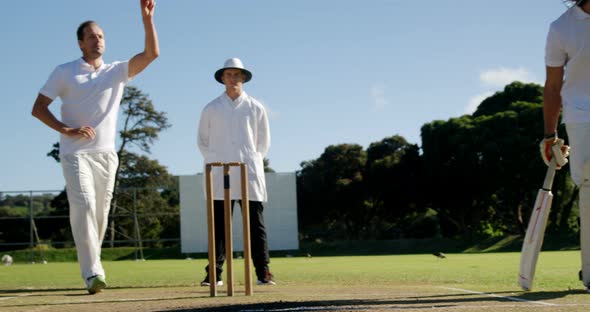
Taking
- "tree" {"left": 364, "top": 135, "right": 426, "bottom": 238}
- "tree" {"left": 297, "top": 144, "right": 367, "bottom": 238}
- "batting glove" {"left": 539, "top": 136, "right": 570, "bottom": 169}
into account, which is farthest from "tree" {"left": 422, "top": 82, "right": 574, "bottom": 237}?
"batting glove" {"left": 539, "top": 136, "right": 570, "bottom": 169}

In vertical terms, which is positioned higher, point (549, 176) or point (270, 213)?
point (270, 213)

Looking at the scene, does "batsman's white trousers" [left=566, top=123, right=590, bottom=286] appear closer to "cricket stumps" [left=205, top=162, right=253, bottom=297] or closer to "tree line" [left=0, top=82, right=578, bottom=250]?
"cricket stumps" [left=205, top=162, right=253, bottom=297]

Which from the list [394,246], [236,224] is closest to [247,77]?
[236,224]

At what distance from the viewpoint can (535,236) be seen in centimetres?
500

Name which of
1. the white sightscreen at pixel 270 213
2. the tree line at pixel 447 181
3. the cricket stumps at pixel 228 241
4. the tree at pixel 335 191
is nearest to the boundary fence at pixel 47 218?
the white sightscreen at pixel 270 213

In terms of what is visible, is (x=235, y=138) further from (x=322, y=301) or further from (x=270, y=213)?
(x=270, y=213)

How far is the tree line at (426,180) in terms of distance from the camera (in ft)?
115

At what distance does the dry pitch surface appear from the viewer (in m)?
4.17

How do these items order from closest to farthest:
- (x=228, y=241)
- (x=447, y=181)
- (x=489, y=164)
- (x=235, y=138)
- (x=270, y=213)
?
(x=228, y=241) → (x=235, y=138) → (x=270, y=213) → (x=489, y=164) → (x=447, y=181)

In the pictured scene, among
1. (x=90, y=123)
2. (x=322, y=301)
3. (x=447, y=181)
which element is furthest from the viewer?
(x=447, y=181)

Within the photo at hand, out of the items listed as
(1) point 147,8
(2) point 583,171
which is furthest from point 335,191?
(2) point 583,171

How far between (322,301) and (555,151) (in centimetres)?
186

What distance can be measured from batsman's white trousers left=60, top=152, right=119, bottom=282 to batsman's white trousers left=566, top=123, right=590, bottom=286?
11.4ft

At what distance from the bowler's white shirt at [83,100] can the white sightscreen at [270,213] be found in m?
19.2
